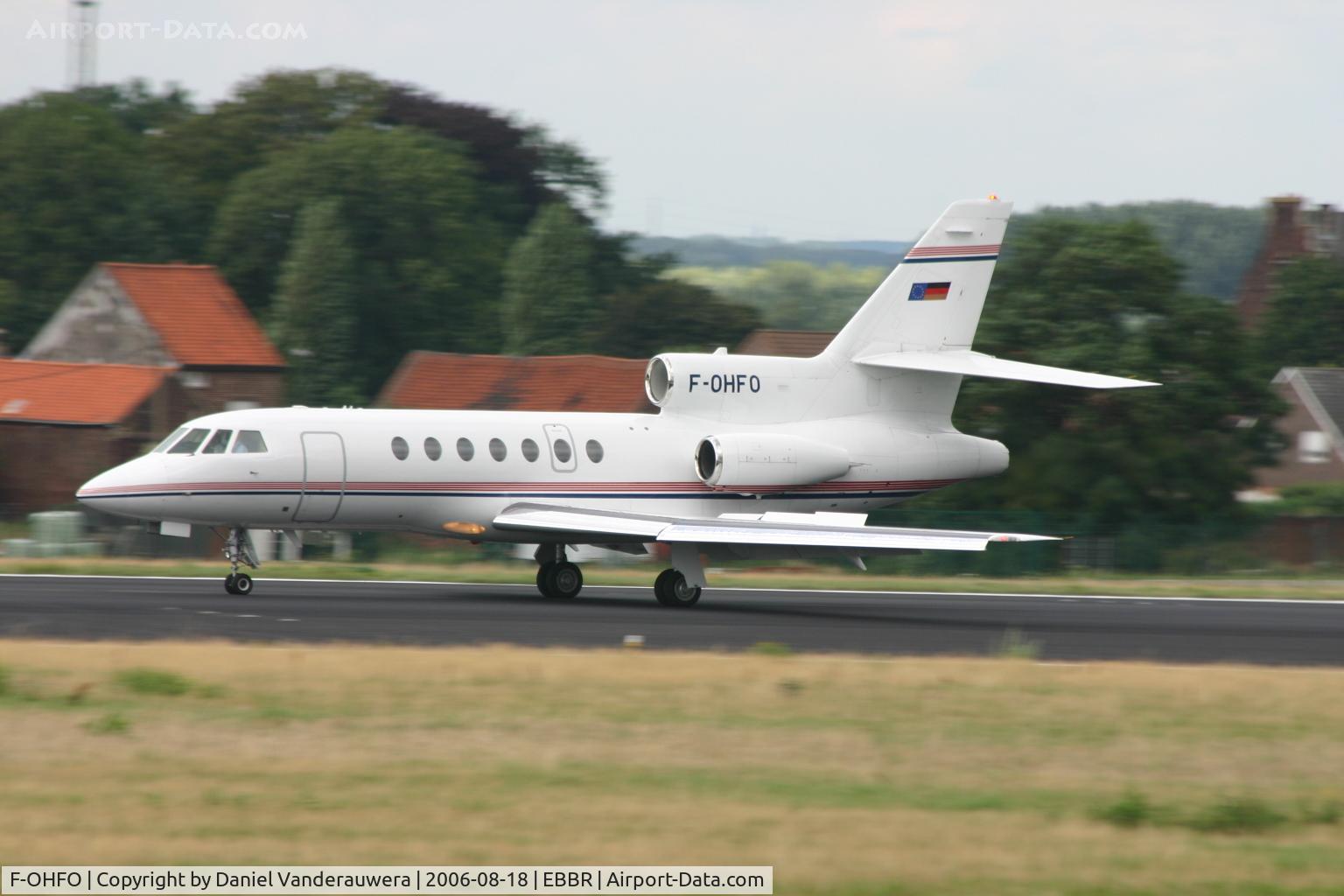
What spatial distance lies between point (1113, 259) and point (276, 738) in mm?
39309

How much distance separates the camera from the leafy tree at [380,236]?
279 feet

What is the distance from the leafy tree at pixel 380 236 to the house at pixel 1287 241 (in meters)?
50.3

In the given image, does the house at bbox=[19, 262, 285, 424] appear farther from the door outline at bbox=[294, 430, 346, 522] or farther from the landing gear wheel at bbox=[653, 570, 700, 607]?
the landing gear wheel at bbox=[653, 570, 700, 607]

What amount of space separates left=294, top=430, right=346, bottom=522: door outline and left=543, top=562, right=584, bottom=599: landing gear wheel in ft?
12.0

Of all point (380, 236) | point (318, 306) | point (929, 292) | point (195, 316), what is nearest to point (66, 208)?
point (380, 236)

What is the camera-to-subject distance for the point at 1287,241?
107 m

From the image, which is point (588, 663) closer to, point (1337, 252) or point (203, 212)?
point (203, 212)

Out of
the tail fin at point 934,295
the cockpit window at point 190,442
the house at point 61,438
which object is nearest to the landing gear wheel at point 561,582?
the cockpit window at point 190,442

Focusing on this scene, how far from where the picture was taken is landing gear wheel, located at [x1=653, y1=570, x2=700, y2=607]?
87.6 ft

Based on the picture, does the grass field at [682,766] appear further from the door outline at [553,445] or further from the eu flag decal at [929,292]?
the eu flag decal at [929,292]

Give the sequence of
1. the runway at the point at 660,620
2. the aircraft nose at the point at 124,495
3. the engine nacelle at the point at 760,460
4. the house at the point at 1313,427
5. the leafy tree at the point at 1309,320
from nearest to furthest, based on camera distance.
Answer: the runway at the point at 660,620 → the aircraft nose at the point at 124,495 → the engine nacelle at the point at 760,460 → the house at the point at 1313,427 → the leafy tree at the point at 1309,320

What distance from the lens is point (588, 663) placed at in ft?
54.9

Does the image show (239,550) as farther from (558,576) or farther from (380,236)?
(380,236)

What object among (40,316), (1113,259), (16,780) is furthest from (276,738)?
(40,316)
